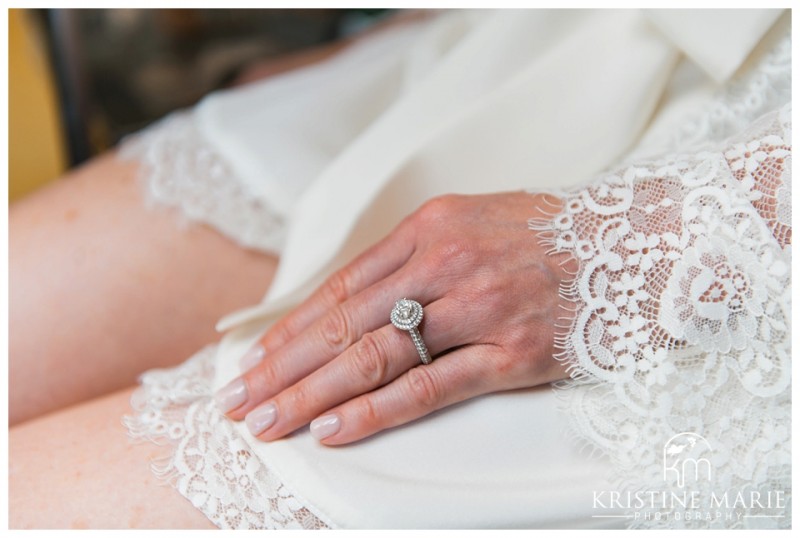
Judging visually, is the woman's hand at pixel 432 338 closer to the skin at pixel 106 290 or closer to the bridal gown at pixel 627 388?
the bridal gown at pixel 627 388

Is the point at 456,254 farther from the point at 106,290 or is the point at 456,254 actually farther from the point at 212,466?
the point at 106,290

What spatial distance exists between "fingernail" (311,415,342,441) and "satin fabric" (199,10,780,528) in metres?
0.02

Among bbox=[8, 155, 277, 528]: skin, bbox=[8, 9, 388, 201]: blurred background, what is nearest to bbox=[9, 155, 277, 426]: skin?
bbox=[8, 155, 277, 528]: skin

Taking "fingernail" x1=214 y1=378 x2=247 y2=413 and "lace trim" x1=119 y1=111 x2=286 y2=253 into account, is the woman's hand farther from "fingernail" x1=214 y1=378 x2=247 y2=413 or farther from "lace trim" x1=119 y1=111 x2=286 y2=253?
"lace trim" x1=119 y1=111 x2=286 y2=253

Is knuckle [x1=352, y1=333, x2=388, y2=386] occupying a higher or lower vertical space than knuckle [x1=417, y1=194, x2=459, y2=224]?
lower

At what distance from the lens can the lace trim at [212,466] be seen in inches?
25.3

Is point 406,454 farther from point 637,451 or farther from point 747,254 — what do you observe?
point 747,254

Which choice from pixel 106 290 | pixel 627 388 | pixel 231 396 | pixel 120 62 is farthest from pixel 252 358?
pixel 120 62

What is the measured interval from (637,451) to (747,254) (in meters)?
0.21

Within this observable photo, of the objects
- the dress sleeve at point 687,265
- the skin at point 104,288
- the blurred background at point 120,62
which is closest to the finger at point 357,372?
the dress sleeve at point 687,265

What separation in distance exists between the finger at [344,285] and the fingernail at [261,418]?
9cm

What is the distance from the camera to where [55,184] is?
1025 millimetres

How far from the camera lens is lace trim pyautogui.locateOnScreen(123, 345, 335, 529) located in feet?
2.11
